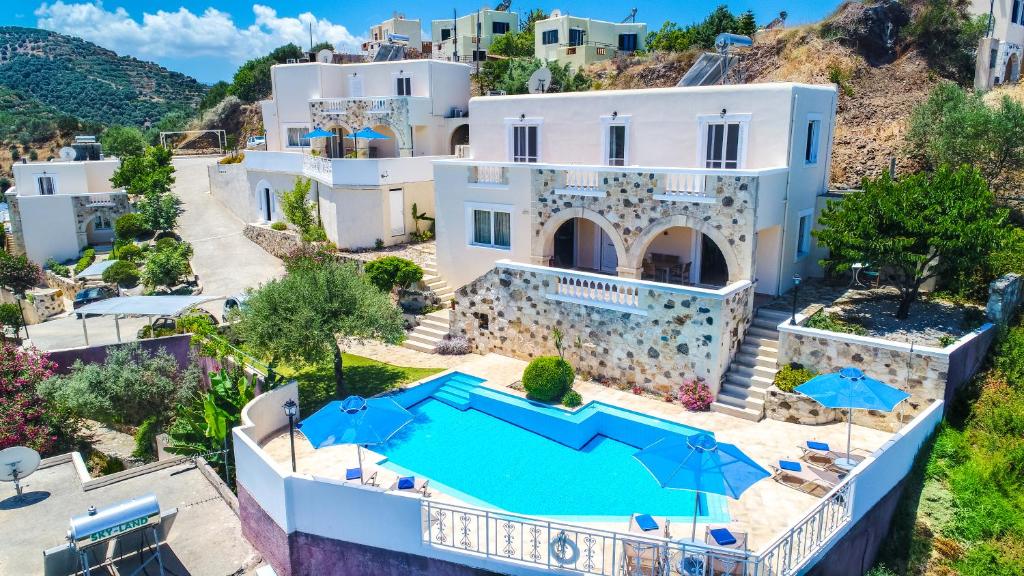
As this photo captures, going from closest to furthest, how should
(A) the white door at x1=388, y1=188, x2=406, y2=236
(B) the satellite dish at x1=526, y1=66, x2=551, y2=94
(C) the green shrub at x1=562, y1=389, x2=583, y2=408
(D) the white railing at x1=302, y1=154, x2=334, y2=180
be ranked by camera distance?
(C) the green shrub at x1=562, y1=389, x2=583, y2=408 < (B) the satellite dish at x1=526, y1=66, x2=551, y2=94 < (D) the white railing at x1=302, y1=154, x2=334, y2=180 < (A) the white door at x1=388, y1=188, x2=406, y2=236

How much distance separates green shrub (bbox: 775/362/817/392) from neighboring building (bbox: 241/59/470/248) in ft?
69.7

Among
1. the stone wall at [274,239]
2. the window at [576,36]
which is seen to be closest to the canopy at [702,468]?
the stone wall at [274,239]

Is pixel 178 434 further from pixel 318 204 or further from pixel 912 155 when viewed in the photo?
pixel 912 155

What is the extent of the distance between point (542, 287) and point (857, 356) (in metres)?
9.95

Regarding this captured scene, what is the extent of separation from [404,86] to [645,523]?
33756 millimetres

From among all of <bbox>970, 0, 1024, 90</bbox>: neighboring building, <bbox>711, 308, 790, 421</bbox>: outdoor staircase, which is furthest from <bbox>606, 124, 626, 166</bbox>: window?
<bbox>970, 0, 1024, 90</bbox>: neighboring building

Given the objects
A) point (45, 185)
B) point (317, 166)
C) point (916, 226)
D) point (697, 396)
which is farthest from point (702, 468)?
point (45, 185)

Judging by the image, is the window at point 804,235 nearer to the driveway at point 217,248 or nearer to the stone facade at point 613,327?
the stone facade at point 613,327

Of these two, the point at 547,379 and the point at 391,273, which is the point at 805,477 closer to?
the point at 547,379

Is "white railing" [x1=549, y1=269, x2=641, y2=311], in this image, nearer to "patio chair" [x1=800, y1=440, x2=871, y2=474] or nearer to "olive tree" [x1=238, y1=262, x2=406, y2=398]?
"olive tree" [x1=238, y1=262, x2=406, y2=398]

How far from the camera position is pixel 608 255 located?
27.6 metres

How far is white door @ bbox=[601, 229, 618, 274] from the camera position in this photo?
27.4m

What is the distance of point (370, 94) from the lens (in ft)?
141

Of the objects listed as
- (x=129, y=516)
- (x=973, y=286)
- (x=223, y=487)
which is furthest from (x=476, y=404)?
(x=973, y=286)
